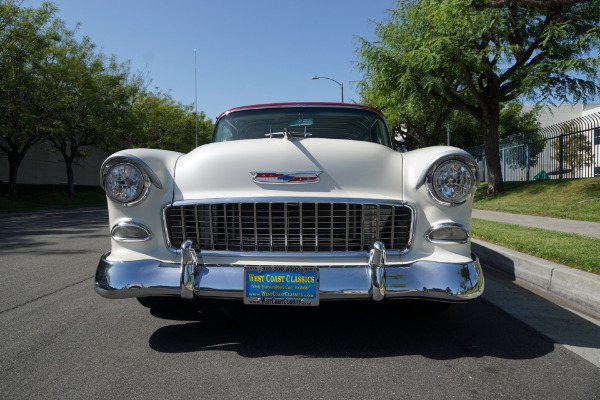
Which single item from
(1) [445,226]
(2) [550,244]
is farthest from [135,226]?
(2) [550,244]

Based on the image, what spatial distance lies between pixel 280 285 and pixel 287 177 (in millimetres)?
642

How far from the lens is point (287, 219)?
2.75 m

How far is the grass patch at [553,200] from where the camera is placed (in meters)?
10.1

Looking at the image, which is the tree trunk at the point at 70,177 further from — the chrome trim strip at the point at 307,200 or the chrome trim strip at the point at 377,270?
the chrome trim strip at the point at 377,270

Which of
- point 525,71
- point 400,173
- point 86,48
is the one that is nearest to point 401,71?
point 525,71

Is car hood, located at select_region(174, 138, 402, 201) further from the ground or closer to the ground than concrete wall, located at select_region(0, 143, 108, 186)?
closer to the ground

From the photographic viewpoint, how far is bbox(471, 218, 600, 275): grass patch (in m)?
4.47

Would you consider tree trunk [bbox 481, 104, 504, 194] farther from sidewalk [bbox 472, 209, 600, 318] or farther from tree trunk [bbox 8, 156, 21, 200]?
tree trunk [bbox 8, 156, 21, 200]

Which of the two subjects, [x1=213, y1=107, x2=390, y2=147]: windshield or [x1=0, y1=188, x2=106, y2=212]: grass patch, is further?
[x1=0, y1=188, x2=106, y2=212]: grass patch

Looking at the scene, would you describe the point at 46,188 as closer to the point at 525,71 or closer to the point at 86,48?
the point at 86,48

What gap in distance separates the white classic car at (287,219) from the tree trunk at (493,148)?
46.7 feet

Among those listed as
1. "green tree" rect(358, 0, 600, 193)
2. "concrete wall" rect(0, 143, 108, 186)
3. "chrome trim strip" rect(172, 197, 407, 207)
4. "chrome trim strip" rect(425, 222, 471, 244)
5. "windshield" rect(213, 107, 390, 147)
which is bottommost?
"chrome trim strip" rect(425, 222, 471, 244)

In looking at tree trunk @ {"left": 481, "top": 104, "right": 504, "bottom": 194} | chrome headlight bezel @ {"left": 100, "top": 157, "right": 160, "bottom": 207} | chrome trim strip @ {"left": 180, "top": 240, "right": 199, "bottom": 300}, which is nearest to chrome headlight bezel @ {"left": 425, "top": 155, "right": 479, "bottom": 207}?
chrome trim strip @ {"left": 180, "top": 240, "right": 199, "bottom": 300}

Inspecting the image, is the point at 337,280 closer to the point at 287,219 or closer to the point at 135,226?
the point at 287,219
